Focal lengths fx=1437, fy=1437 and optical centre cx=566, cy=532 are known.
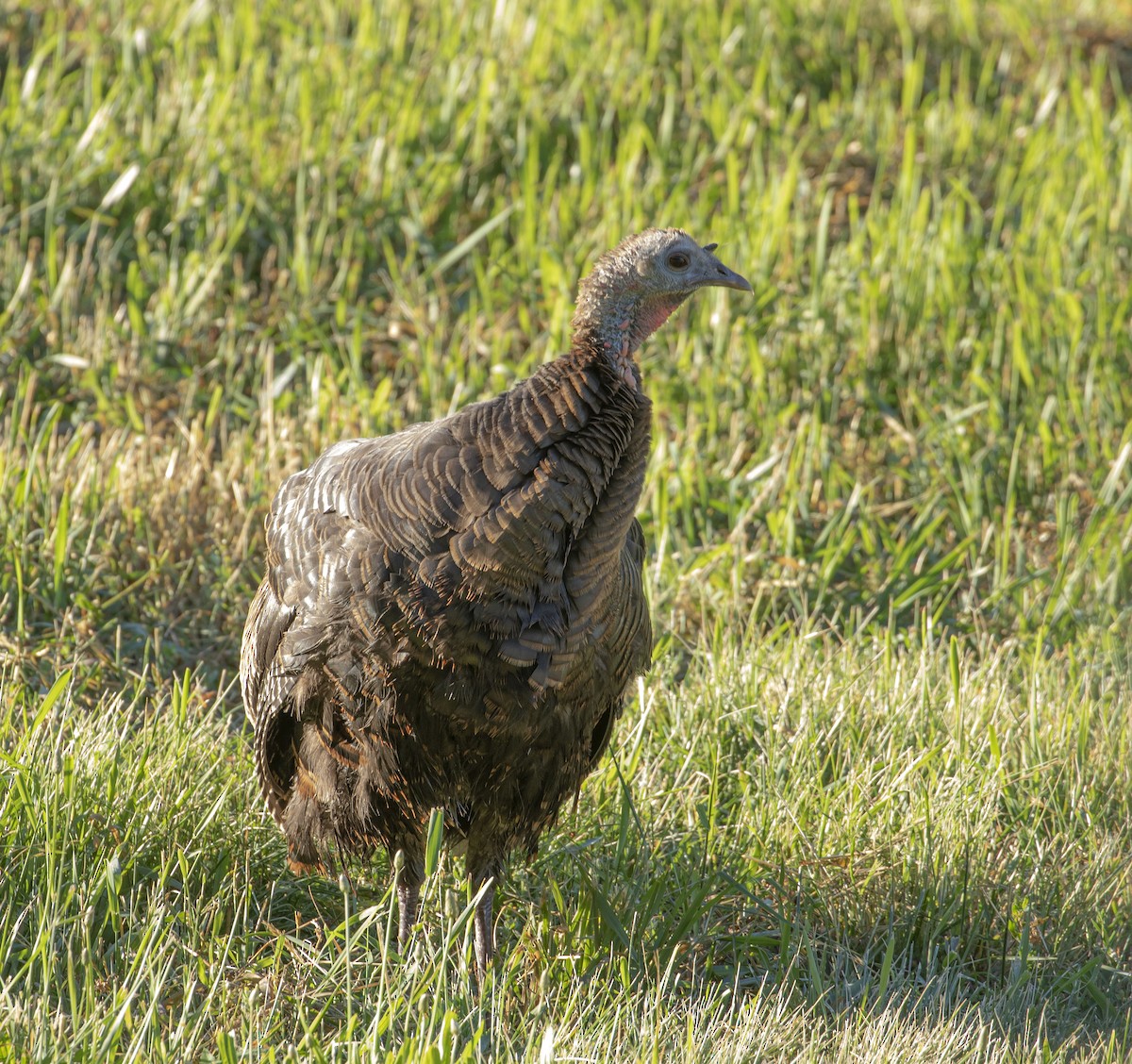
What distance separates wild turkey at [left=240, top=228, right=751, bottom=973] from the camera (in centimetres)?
288

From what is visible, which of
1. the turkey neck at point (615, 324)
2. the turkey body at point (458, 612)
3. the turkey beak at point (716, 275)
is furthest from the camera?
the turkey beak at point (716, 275)

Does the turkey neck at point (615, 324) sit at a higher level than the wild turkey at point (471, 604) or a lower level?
higher

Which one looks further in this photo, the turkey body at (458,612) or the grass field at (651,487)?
the grass field at (651,487)

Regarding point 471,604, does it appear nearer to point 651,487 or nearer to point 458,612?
point 458,612

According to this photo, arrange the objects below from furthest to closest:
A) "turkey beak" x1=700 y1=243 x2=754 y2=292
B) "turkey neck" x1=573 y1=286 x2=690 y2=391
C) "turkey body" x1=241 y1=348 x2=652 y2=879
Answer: "turkey beak" x1=700 y1=243 x2=754 y2=292 < "turkey neck" x1=573 y1=286 x2=690 y2=391 < "turkey body" x1=241 y1=348 x2=652 y2=879

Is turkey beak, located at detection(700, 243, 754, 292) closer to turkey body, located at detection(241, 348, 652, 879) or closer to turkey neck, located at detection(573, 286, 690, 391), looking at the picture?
turkey neck, located at detection(573, 286, 690, 391)

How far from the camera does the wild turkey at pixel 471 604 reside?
9.45ft

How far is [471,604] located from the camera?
2.87 m

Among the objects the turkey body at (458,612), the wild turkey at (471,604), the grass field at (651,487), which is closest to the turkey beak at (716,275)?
the wild turkey at (471,604)

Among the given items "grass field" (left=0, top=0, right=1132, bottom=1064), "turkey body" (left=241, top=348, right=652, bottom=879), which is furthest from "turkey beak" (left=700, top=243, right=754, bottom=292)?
"grass field" (left=0, top=0, right=1132, bottom=1064)

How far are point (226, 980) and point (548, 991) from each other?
2.28 ft

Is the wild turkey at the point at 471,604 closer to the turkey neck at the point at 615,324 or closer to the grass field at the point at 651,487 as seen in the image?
the turkey neck at the point at 615,324

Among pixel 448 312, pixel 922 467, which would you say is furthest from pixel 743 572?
pixel 448 312

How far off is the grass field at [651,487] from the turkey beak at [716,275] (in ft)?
4.10
